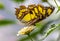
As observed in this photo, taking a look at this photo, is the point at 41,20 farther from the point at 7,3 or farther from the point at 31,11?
the point at 7,3

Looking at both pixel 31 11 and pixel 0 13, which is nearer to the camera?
pixel 31 11

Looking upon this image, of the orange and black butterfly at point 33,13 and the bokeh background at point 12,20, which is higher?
the bokeh background at point 12,20

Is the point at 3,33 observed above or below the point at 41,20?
above

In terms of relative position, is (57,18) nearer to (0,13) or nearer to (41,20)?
(41,20)

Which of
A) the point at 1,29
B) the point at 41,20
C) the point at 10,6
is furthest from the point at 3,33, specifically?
the point at 41,20

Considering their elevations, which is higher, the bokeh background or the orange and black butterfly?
the bokeh background

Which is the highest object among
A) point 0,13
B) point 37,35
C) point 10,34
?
point 0,13
